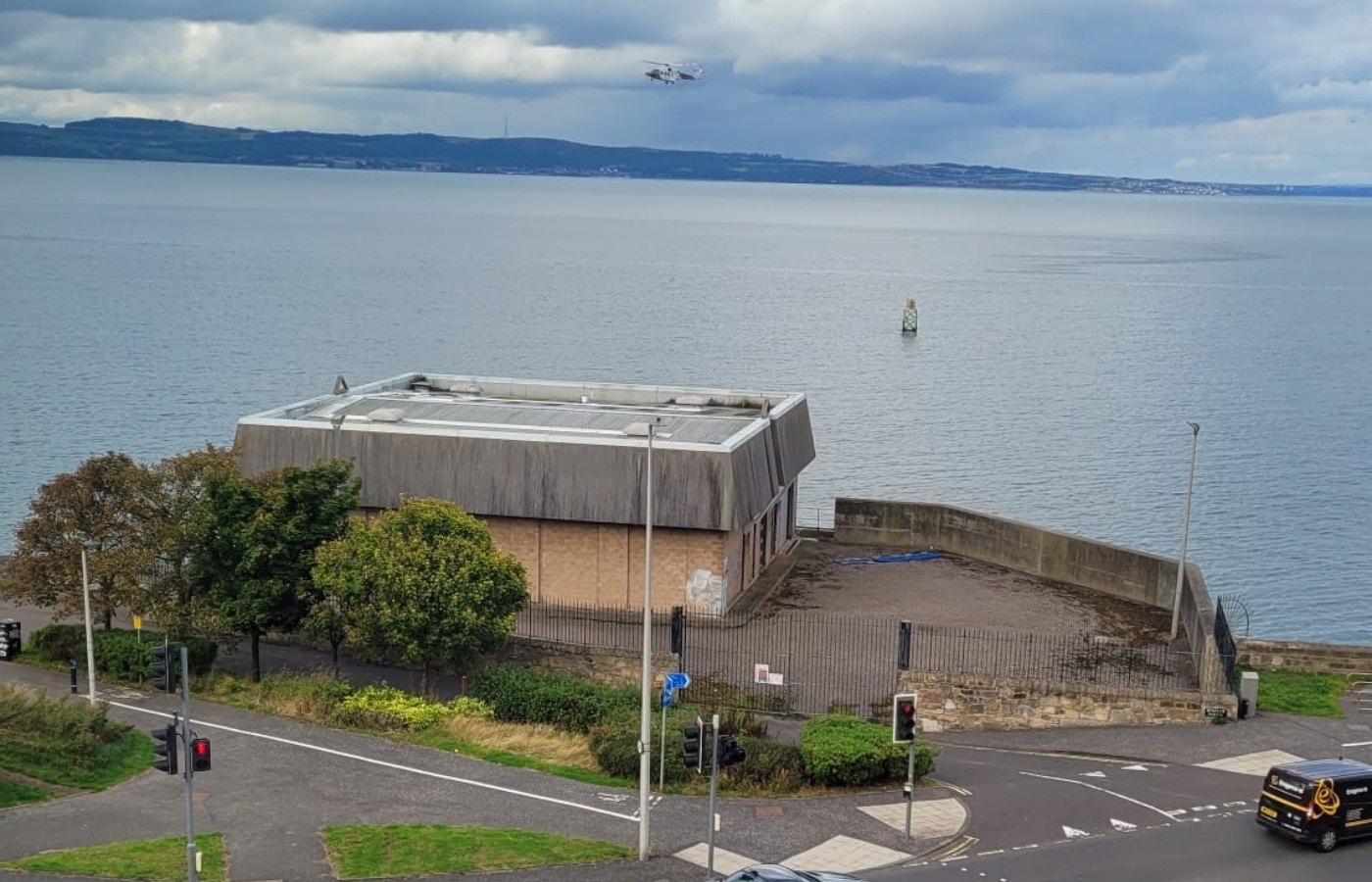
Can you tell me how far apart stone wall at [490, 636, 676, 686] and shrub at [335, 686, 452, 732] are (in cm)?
344

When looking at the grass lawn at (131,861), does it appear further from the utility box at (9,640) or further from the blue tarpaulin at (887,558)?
the blue tarpaulin at (887,558)

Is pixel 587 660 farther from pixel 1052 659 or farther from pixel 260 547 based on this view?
pixel 1052 659

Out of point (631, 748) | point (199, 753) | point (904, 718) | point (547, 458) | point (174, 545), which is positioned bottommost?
point (631, 748)

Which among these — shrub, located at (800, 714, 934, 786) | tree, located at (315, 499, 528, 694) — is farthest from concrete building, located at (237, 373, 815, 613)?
shrub, located at (800, 714, 934, 786)

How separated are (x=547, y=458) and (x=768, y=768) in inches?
532

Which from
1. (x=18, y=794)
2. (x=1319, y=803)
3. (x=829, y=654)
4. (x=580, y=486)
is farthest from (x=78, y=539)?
(x=1319, y=803)

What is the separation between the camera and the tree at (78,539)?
33.5 meters

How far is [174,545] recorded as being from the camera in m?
33.5

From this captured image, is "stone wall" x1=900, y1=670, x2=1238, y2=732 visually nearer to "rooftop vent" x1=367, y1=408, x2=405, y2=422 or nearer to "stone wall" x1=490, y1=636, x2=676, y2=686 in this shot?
"stone wall" x1=490, y1=636, x2=676, y2=686

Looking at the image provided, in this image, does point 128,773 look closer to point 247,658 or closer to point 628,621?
point 247,658

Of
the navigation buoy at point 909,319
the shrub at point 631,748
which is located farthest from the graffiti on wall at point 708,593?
the navigation buoy at point 909,319

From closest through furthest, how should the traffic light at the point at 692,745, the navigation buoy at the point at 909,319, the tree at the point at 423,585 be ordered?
the traffic light at the point at 692,745, the tree at the point at 423,585, the navigation buoy at the point at 909,319

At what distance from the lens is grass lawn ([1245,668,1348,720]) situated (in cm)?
3334

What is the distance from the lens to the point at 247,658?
35.8 m
